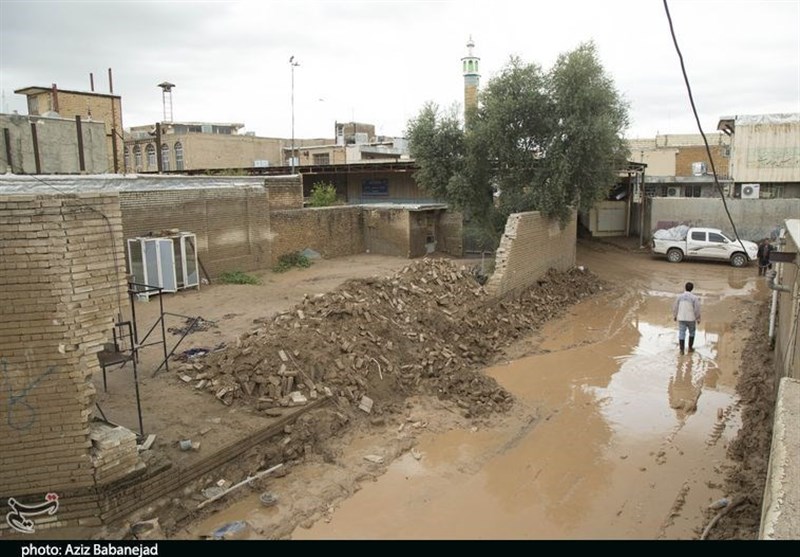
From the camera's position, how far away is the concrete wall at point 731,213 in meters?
26.1

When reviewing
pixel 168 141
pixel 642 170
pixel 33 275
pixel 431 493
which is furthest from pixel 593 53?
pixel 168 141

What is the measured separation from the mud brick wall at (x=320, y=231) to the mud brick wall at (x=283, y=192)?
0.80 meters

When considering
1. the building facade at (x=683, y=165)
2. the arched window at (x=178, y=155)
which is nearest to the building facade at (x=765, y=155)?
the building facade at (x=683, y=165)

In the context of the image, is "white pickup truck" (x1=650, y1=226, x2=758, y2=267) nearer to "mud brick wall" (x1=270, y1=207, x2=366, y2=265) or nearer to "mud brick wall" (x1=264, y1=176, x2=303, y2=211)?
"mud brick wall" (x1=270, y1=207, x2=366, y2=265)

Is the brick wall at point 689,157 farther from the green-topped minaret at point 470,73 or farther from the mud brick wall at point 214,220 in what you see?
the mud brick wall at point 214,220

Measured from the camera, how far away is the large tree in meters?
17.3

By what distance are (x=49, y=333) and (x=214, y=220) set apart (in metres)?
13.4

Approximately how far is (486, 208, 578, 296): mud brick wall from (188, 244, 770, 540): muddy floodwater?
8.35 ft

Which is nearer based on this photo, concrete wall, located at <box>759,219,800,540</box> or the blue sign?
concrete wall, located at <box>759,219,800,540</box>

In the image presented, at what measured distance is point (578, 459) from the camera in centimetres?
822

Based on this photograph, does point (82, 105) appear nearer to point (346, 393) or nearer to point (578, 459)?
point (346, 393)

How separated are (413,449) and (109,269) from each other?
484 centimetres

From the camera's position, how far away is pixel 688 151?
42156 millimetres

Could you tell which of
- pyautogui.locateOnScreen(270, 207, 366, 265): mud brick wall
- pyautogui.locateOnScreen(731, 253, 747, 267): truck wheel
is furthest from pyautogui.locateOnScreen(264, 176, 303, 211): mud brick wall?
pyautogui.locateOnScreen(731, 253, 747, 267): truck wheel
